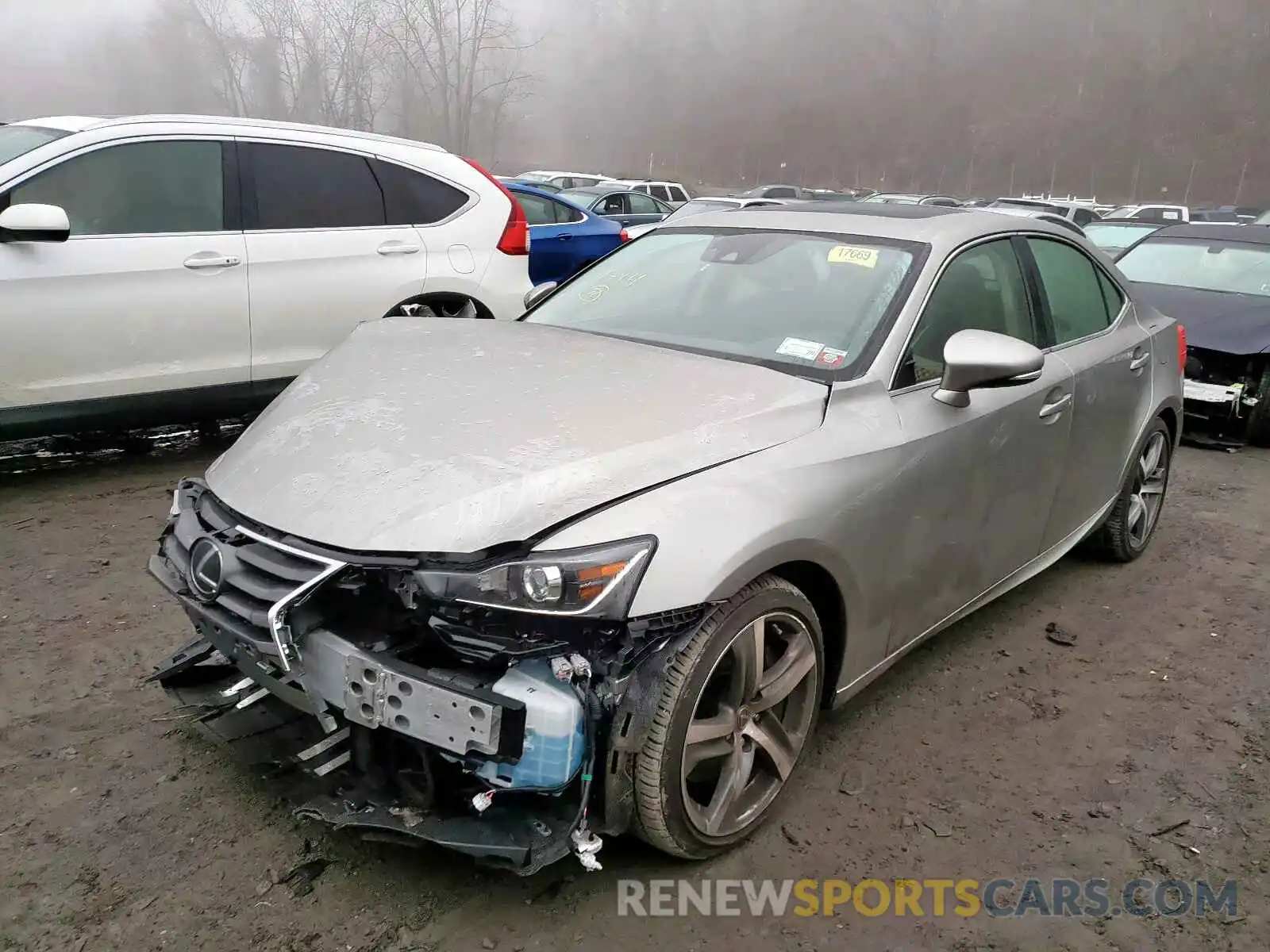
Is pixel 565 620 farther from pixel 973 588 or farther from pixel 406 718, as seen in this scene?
pixel 973 588

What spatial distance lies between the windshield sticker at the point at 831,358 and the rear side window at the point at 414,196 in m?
3.68

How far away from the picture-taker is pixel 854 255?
3.09 meters

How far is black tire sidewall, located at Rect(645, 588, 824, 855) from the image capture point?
6.80 feet

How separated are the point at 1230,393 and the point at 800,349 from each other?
5.79 metres

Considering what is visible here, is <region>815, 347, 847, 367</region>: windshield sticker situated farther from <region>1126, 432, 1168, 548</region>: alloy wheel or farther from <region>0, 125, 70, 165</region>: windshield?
<region>0, 125, 70, 165</region>: windshield

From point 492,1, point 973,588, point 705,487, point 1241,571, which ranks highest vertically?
point 492,1

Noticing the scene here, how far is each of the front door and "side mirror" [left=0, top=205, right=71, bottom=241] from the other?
385cm

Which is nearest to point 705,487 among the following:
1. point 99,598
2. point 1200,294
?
point 99,598

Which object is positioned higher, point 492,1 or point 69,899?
point 492,1

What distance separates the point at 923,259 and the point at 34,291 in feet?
13.2

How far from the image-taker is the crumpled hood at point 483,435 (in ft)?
6.58

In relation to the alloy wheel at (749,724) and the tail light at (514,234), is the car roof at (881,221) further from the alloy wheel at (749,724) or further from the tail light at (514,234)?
the tail light at (514,234)

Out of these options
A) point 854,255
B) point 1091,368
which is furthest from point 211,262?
point 1091,368

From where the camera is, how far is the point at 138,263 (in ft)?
15.1
